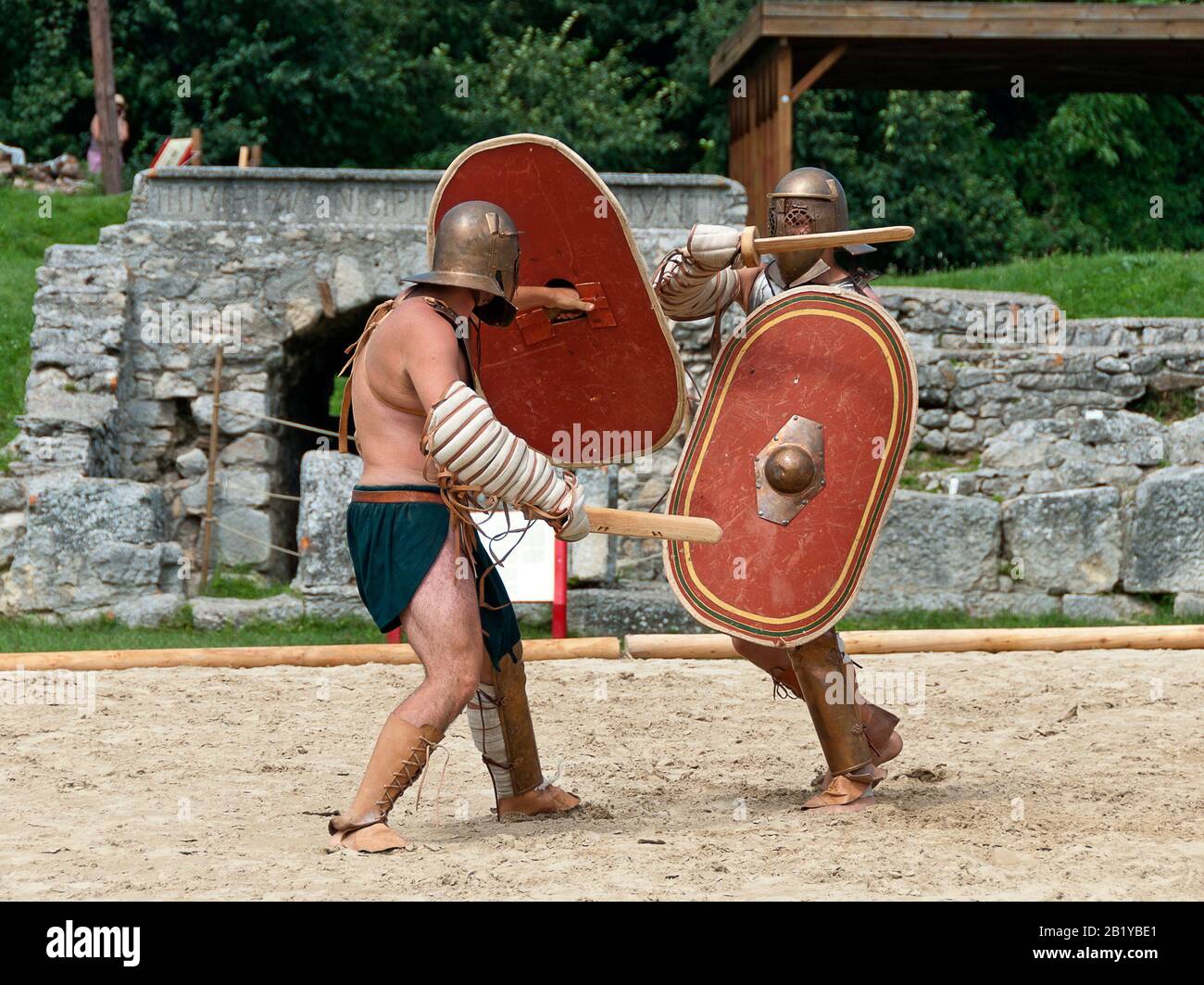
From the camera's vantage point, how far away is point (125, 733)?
233 inches

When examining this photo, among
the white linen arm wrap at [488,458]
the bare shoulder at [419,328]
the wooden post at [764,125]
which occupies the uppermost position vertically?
the wooden post at [764,125]

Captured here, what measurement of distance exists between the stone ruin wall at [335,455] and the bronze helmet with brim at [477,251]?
4.96 metres

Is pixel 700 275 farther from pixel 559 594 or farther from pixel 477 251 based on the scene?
pixel 559 594

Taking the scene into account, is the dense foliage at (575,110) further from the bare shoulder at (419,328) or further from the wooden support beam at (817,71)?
the bare shoulder at (419,328)

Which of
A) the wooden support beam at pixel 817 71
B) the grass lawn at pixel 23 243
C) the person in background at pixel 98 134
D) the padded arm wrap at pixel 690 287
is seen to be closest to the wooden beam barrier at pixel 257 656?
the padded arm wrap at pixel 690 287

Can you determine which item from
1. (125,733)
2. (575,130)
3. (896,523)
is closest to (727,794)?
(125,733)

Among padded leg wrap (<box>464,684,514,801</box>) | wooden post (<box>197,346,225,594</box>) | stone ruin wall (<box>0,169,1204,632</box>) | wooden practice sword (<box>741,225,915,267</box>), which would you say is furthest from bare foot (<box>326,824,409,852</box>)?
wooden post (<box>197,346,225,594</box>)

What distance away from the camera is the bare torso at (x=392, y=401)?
4098mm

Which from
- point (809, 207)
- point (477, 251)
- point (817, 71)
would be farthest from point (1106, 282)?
point (477, 251)

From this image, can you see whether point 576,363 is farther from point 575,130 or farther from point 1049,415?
point 575,130

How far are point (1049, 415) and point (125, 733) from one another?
20.9 ft

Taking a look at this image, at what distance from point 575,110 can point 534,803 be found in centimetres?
1439

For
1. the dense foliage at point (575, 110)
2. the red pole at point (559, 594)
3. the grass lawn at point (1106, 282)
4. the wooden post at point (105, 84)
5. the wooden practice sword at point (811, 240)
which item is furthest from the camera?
the dense foliage at point (575, 110)

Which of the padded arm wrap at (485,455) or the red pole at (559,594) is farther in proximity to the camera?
the red pole at (559,594)
